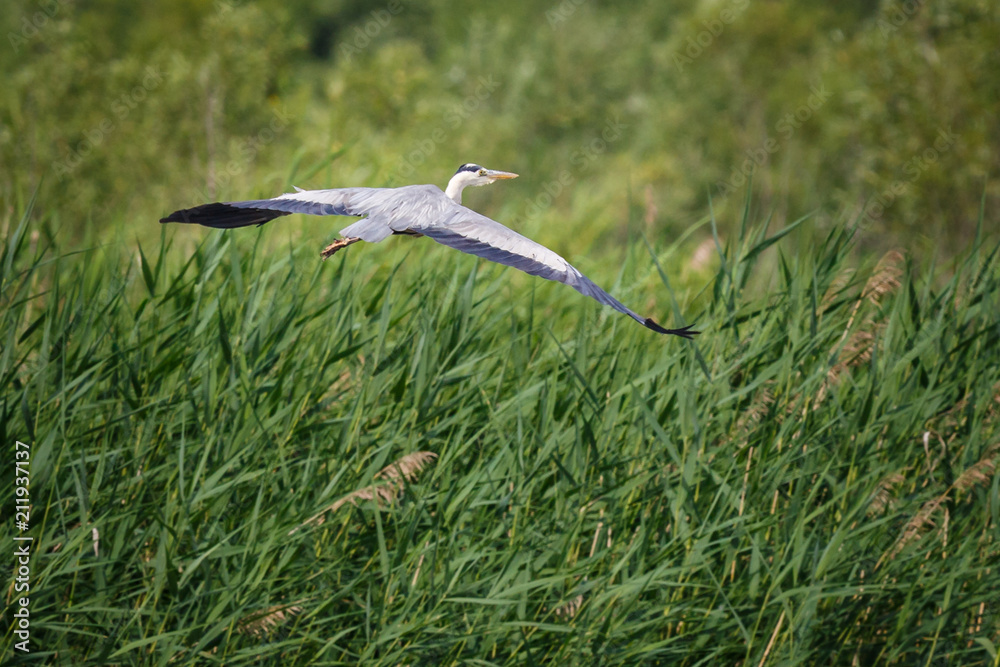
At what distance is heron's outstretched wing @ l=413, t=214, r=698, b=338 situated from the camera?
11.8ft

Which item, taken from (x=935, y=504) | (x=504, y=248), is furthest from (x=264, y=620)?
(x=935, y=504)

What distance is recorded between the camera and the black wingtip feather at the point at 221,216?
3.83 meters

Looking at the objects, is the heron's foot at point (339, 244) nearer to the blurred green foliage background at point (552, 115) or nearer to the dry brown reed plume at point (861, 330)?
the blurred green foliage background at point (552, 115)

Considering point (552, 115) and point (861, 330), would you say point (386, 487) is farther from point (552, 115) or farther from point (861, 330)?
point (552, 115)

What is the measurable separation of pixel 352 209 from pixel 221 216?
0.58 meters

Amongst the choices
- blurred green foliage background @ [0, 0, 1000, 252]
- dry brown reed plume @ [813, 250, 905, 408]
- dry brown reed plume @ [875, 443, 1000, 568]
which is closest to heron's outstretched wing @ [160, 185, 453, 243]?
blurred green foliage background @ [0, 0, 1000, 252]

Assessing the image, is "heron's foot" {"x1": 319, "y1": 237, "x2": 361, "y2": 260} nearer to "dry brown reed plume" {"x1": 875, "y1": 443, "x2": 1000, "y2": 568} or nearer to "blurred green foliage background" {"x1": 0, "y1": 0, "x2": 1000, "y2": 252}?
"blurred green foliage background" {"x1": 0, "y1": 0, "x2": 1000, "y2": 252}

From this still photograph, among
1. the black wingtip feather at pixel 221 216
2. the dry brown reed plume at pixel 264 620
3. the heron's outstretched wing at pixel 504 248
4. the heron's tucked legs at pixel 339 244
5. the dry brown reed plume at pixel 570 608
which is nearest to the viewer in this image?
the heron's outstretched wing at pixel 504 248

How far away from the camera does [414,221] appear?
12.5ft

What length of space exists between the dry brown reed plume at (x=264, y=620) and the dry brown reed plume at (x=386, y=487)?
0.39 meters

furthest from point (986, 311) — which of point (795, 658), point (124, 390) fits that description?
point (124, 390)

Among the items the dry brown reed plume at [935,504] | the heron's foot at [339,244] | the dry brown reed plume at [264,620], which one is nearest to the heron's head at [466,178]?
the heron's foot at [339,244]

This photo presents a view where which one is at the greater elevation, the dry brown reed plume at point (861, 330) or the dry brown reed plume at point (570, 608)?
the dry brown reed plume at point (861, 330)

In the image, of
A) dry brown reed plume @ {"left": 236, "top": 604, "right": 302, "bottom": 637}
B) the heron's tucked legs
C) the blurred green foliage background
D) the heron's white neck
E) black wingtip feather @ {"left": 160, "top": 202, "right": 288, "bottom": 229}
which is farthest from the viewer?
the blurred green foliage background
